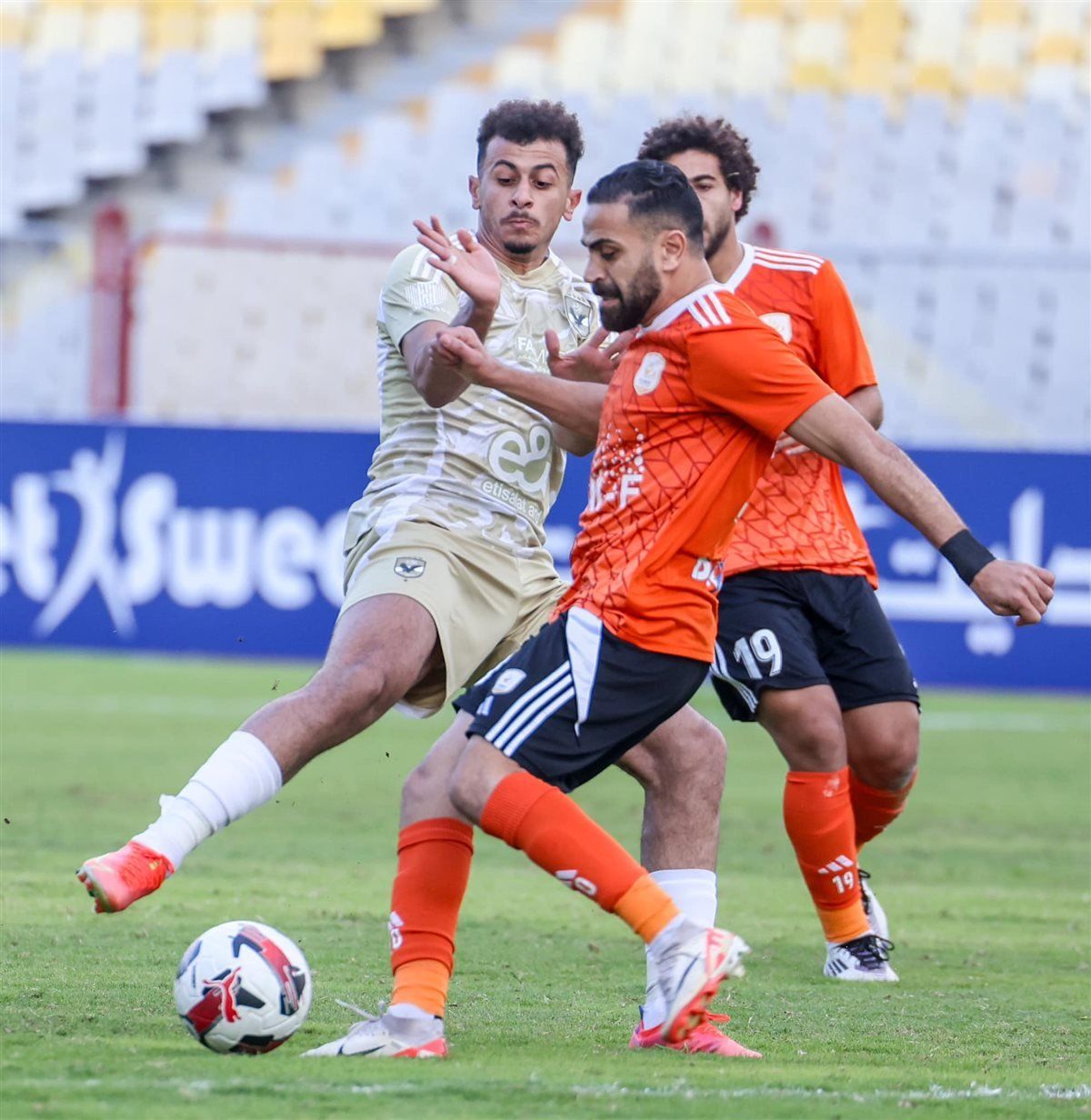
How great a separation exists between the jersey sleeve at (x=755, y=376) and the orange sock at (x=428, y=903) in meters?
1.06

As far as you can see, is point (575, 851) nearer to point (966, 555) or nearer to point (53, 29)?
point (966, 555)

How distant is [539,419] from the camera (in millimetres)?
4828

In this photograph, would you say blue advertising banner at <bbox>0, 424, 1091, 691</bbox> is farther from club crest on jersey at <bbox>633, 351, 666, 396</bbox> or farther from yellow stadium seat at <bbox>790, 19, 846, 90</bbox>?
club crest on jersey at <bbox>633, 351, 666, 396</bbox>

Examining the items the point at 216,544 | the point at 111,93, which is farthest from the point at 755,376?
the point at 111,93

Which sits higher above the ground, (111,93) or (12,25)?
(12,25)

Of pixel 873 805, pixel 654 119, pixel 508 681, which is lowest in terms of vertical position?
pixel 873 805

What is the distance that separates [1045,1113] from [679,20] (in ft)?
57.2

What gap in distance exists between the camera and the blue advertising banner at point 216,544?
13.3 meters

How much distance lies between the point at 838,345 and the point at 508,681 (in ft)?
6.15

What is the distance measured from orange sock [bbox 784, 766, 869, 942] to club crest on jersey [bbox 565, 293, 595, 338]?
1382 mm

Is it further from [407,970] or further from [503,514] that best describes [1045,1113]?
[503,514]

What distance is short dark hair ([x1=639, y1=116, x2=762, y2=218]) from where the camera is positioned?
5355mm

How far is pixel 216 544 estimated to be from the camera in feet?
43.9

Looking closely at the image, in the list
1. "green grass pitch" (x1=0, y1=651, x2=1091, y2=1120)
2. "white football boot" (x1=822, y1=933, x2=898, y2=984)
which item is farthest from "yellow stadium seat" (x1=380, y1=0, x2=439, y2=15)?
"white football boot" (x1=822, y1=933, x2=898, y2=984)
